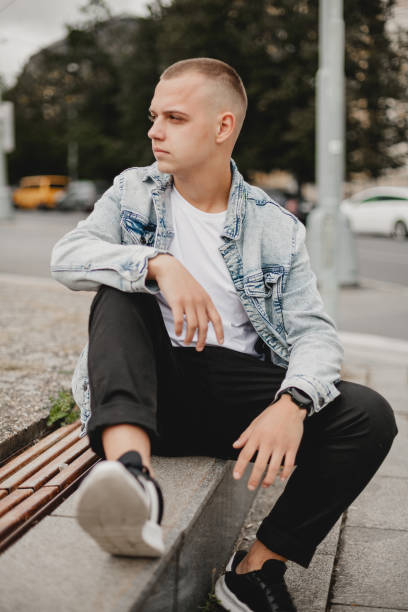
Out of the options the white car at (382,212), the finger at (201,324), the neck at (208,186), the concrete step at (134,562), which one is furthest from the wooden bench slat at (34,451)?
the white car at (382,212)

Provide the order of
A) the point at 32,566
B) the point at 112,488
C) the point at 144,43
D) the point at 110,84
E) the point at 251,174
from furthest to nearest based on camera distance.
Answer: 1. the point at 110,84
2. the point at 144,43
3. the point at 251,174
4. the point at 32,566
5. the point at 112,488

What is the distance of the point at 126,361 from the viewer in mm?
1999

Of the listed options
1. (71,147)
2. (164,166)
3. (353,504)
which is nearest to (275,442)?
(164,166)

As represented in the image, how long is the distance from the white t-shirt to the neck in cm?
4

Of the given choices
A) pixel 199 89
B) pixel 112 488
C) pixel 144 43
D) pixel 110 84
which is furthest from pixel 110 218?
pixel 110 84

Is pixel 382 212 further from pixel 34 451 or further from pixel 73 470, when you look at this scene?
pixel 73 470

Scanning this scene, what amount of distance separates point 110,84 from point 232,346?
5027 centimetres

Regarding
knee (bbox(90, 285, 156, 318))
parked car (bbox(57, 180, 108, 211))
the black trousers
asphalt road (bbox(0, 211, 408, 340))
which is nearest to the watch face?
the black trousers

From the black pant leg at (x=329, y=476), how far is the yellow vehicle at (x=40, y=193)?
36797 millimetres

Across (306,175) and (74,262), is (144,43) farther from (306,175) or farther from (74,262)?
(74,262)

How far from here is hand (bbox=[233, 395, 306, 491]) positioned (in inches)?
82.5

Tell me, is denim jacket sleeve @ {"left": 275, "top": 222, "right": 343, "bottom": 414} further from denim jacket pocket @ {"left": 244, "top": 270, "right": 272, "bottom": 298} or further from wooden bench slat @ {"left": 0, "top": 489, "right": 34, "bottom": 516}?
wooden bench slat @ {"left": 0, "top": 489, "right": 34, "bottom": 516}

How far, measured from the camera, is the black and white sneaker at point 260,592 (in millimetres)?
2164

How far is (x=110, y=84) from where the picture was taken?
50.2 metres
